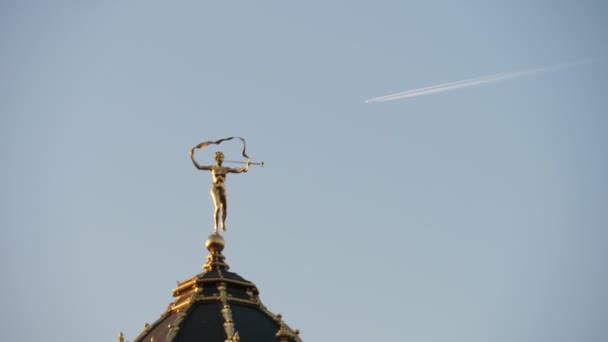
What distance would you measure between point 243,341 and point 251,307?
3274mm

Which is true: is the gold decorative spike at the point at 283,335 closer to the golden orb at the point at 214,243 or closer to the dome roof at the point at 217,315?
the dome roof at the point at 217,315

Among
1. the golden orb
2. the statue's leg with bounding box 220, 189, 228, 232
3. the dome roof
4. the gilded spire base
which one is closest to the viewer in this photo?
the dome roof

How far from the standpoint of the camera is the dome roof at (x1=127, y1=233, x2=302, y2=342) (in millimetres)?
47500

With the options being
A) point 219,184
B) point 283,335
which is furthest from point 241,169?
point 283,335

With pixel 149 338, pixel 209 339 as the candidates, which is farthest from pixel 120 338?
pixel 209 339

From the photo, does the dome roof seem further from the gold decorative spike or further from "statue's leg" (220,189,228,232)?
"statue's leg" (220,189,228,232)

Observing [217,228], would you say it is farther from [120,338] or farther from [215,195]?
[120,338]

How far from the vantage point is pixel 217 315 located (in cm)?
4847

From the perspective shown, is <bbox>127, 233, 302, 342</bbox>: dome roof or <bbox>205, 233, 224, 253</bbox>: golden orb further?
<bbox>205, 233, 224, 253</bbox>: golden orb

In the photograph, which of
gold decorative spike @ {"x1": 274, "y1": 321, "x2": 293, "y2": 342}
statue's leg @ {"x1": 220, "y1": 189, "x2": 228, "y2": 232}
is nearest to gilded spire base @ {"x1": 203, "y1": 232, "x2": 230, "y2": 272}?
statue's leg @ {"x1": 220, "y1": 189, "x2": 228, "y2": 232}

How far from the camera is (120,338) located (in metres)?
49.1

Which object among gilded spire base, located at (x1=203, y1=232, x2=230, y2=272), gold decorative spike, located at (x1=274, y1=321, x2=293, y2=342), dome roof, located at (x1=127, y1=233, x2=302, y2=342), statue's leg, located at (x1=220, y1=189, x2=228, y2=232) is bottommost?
gold decorative spike, located at (x1=274, y1=321, x2=293, y2=342)

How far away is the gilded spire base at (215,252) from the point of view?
5259cm

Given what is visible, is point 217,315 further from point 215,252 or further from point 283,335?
point 215,252
